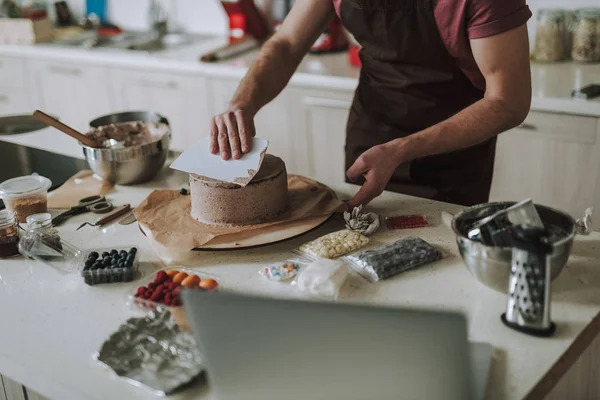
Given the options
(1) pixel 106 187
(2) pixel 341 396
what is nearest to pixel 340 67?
(1) pixel 106 187

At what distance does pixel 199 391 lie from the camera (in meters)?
1.00

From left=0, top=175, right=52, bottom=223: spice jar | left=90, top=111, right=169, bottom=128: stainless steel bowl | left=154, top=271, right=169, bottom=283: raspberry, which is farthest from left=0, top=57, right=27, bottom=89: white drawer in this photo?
left=154, top=271, right=169, bottom=283: raspberry

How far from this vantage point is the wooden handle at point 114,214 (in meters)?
1.55

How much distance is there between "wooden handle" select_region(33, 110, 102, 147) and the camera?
5.41 ft

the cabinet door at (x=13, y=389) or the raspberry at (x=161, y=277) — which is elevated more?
the raspberry at (x=161, y=277)

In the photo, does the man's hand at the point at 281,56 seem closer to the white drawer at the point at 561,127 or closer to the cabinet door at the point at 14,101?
the white drawer at the point at 561,127

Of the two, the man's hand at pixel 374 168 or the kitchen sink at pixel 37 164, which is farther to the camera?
the kitchen sink at pixel 37 164

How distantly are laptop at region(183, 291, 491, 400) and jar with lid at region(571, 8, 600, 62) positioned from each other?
79.2 inches

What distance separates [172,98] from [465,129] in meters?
1.97

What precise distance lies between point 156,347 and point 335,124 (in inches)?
71.7

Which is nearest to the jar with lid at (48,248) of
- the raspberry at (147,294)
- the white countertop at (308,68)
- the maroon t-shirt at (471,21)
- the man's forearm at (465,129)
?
the raspberry at (147,294)

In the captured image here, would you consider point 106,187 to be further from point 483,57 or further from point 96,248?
point 483,57

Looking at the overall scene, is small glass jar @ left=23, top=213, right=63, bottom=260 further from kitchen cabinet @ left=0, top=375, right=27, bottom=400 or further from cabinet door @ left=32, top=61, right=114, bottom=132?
cabinet door @ left=32, top=61, right=114, bottom=132

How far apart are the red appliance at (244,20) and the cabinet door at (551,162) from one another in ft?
4.59
